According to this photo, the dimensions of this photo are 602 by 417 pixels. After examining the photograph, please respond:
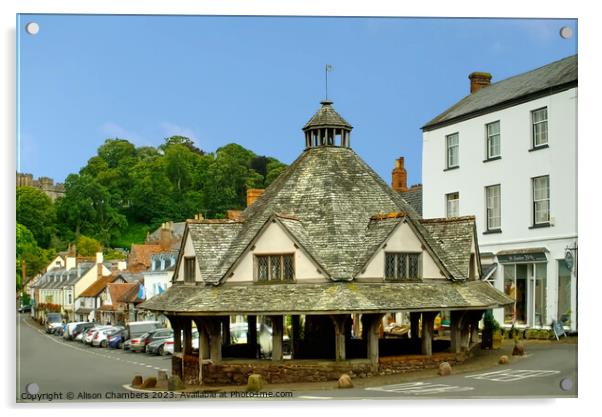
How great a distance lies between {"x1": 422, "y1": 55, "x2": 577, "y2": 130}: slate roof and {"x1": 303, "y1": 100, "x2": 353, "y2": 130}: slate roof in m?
2.25

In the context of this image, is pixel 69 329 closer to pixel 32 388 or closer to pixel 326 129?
pixel 32 388

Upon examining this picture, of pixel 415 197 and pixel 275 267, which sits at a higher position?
pixel 415 197

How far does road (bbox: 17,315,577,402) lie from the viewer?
20.6 m

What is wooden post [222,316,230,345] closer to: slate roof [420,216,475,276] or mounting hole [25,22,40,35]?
slate roof [420,216,475,276]

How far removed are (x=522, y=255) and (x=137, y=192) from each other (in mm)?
9837

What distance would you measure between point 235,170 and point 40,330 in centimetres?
618

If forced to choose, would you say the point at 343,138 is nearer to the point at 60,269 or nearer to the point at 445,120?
the point at 445,120

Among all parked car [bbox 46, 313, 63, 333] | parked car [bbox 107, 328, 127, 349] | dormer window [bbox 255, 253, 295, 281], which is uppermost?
dormer window [bbox 255, 253, 295, 281]

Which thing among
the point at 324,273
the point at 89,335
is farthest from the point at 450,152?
the point at 89,335

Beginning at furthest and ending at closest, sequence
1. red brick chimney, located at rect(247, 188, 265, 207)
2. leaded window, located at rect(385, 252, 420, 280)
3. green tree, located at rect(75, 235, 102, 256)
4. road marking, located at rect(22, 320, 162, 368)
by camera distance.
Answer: red brick chimney, located at rect(247, 188, 265, 207)
leaded window, located at rect(385, 252, 420, 280)
green tree, located at rect(75, 235, 102, 256)
road marking, located at rect(22, 320, 162, 368)

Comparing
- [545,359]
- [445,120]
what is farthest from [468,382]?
[445,120]

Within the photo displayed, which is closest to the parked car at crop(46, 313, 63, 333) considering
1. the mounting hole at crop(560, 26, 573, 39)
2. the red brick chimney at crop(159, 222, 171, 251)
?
the red brick chimney at crop(159, 222, 171, 251)

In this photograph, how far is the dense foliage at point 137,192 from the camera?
22.9 m

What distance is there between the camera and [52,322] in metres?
23.2
